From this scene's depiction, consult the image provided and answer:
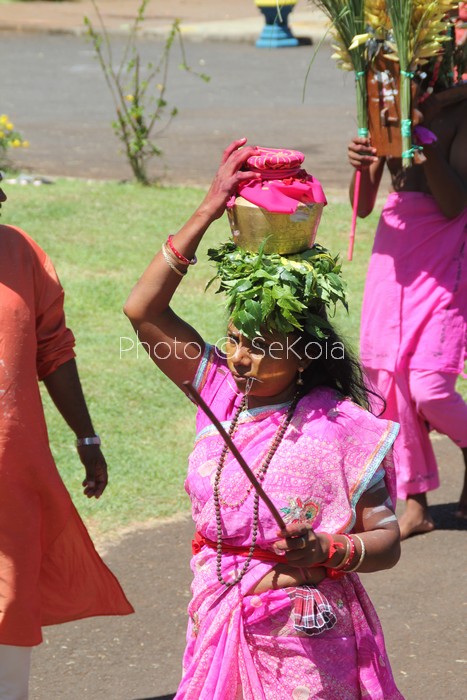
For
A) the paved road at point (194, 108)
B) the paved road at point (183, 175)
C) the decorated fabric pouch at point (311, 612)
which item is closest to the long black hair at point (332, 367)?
the decorated fabric pouch at point (311, 612)

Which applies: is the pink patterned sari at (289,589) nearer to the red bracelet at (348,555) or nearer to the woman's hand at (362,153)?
the red bracelet at (348,555)

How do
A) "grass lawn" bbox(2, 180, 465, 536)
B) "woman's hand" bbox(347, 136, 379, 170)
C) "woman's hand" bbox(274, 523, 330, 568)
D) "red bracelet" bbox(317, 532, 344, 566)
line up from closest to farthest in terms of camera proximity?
"woman's hand" bbox(274, 523, 330, 568)
"red bracelet" bbox(317, 532, 344, 566)
"woman's hand" bbox(347, 136, 379, 170)
"grass lawn" bbox(2, 180, 465, 536)

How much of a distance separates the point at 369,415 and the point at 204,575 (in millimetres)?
585

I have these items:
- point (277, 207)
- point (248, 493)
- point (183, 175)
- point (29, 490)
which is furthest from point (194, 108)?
point (248, 493)

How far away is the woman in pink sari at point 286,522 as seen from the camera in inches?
117

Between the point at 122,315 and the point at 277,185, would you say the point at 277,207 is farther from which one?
the point at 122,315

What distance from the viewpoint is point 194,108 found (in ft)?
52.6

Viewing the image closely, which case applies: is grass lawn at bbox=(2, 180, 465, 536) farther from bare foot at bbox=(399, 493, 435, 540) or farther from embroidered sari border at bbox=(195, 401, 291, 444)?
bare foot at bbox=(399, 493, 435, 540)

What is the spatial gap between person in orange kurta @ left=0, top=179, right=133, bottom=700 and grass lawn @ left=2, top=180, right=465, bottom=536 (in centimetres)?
57

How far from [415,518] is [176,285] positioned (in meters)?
2.61

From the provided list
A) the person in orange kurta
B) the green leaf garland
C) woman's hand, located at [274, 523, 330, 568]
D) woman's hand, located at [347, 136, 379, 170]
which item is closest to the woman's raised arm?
the green leaf garland

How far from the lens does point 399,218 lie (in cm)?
533

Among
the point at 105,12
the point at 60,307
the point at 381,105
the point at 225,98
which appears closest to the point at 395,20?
the point at 381,105

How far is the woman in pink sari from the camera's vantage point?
296 cm
